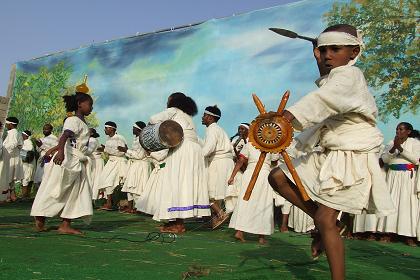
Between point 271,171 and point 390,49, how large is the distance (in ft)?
27.2

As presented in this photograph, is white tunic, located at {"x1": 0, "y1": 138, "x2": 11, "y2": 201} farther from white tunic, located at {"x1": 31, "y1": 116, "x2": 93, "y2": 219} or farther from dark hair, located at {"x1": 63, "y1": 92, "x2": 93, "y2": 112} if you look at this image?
white tunic, located at {"x1": 31, "y1": 116, "x2": 93, "y2": 219}

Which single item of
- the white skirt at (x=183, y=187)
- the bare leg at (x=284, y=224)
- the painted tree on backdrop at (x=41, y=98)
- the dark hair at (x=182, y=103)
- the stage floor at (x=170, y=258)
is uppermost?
the painted tree on backdrop at (x=41, y=98)

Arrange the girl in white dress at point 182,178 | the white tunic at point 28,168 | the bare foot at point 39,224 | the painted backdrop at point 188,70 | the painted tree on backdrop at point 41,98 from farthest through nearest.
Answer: the painted tree on backdrop at point 41,98 < the white tunic at point 28,168 < the painted backdrop at point 188,70 < the girl in white dress at point 182,178 < the bare foot at point 39,224

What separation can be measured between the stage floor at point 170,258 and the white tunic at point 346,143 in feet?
3.56

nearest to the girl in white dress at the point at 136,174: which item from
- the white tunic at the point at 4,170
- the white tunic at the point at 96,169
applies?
the white tunic at the point at 96,169

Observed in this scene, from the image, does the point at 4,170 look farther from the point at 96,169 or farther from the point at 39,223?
the point at 39,223

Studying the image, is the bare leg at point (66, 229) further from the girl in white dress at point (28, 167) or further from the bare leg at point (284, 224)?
the girl in white dress at point (28, 167)

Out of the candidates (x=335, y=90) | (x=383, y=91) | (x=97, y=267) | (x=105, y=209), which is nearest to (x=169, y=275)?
(x=97, y=267)

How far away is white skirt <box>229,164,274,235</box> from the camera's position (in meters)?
6.90

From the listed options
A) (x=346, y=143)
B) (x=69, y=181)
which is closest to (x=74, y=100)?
(x=69, y=181)

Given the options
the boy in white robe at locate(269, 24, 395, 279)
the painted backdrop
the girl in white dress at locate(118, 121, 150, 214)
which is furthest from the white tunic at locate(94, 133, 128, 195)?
the boy in white robe at locate(269, 24, 395, 279)

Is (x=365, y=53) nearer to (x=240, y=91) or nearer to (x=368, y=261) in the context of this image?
(x=240, y=91)

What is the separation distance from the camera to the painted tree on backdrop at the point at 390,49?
10.7 meters

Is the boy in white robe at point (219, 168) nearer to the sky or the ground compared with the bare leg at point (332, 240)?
nearer to the sky
